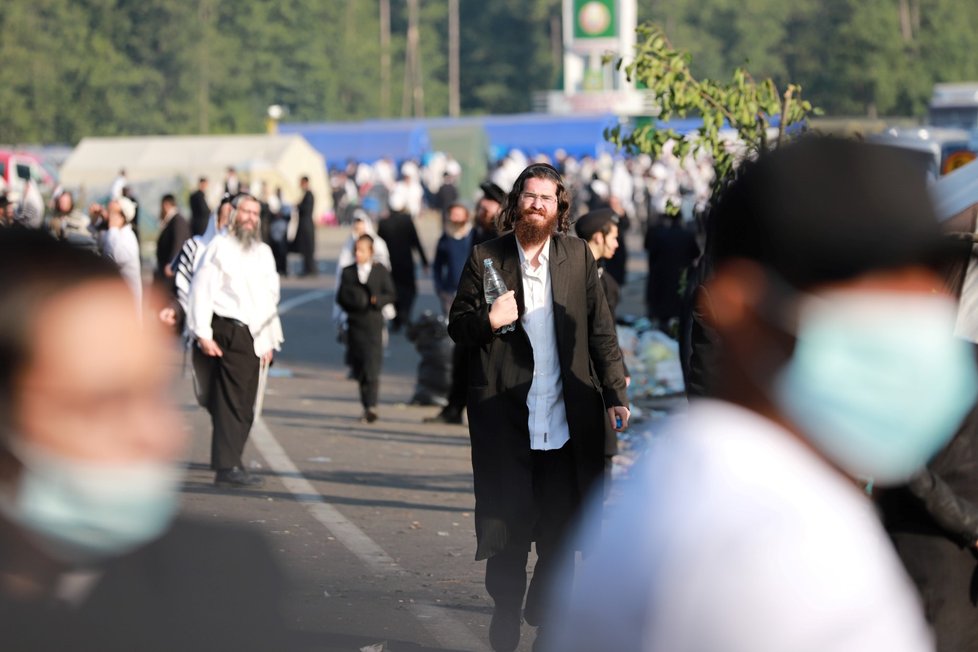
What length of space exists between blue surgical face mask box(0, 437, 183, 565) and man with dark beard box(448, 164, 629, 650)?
4.12 meters

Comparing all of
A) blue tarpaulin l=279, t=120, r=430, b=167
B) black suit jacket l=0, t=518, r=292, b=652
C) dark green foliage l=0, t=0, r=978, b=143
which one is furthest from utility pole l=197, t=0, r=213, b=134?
black suit jacket l=0, t=518, r=292, b=652

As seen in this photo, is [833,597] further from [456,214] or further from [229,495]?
[456,214]

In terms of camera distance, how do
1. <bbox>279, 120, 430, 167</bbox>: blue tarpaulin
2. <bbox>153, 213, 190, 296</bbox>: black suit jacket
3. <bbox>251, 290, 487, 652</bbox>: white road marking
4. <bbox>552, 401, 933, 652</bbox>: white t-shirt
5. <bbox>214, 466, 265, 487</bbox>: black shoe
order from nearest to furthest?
<bbox>552, 401, 933, 652</bbox>: white t-shirt
<bbox>251, 290, 487, 652</bbox>: white road marking
<bbox>214, 466, 265, 487</bbox>: black shoe
<bbox>153, 213, 190, 296</bbox>: black suit jacket
<bbox>279, 120, 430, 167</bbox>: blue tarpaulin

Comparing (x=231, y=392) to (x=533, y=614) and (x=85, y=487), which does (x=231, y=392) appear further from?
(x=85, y=487)

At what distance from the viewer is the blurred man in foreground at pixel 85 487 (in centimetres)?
199

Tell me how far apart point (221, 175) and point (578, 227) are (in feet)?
126

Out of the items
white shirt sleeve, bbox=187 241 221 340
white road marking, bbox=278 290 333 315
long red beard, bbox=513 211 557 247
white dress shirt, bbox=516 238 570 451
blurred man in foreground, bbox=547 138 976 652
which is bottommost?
white road marking, bbox=278 290 333 315

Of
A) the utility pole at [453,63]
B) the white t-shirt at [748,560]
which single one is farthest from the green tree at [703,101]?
the utility pole at [453,63]

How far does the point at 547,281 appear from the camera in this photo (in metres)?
6.34

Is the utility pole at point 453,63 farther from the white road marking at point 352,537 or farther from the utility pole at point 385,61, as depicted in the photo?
the white road marking at point 352,537

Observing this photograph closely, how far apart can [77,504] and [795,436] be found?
0.80 metres

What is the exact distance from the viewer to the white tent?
4697 centimetres

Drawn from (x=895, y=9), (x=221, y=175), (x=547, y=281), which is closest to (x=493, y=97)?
(x=895, y=9)

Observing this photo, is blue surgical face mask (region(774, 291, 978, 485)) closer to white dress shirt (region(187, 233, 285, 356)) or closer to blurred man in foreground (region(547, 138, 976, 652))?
blurred man in foreground (region(547, 138, 976, 652))
